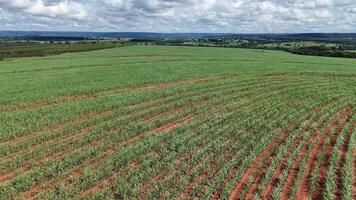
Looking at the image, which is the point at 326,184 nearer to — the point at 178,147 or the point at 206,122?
the point at 178,147

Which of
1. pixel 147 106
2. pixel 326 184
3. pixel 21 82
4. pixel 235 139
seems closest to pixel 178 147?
pixel 235 139

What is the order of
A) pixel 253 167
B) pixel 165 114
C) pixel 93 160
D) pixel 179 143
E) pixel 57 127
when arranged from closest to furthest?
pixel 253 167 < pixel 93 160 < pixel 179 143 < pixel 57 127 < pixel 165 114

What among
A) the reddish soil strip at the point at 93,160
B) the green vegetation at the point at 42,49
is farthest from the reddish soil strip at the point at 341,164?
the green vegetation at the point at 42,49

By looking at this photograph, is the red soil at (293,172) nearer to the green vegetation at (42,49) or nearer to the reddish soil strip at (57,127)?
the reddish soil strip at (57,127)

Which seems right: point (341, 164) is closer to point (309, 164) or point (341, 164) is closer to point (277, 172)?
point (309, 164)

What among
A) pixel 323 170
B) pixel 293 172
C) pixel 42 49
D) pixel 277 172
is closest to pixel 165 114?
pixel 277 172
